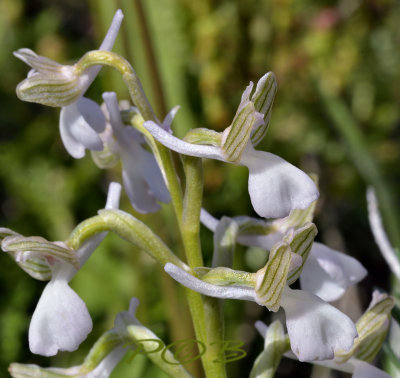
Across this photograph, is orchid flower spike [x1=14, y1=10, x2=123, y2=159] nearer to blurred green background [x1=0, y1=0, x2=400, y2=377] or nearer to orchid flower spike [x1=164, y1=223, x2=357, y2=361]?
orchid flower spike [x1=164, y1=223, x2=357, y2=361]

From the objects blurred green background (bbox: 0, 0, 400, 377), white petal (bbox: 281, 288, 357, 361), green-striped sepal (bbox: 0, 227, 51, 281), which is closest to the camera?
white petal (bbox: 281, 288, 357, 361)

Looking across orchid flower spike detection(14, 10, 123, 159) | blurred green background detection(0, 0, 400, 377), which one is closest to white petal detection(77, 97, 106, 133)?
orchid flower spike detection(14, 10, 123, 159)

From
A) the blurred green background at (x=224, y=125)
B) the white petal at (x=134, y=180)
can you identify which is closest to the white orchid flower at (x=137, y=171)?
the white petal at (x=134, y=180)

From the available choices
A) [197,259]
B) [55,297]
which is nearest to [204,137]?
[197,259]

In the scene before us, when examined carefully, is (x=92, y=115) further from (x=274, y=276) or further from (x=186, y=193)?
(x=274, y=276)

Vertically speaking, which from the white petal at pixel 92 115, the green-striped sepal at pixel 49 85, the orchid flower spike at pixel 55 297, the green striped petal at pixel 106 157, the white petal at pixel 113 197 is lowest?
the orchid flower spike at pixel 55 297

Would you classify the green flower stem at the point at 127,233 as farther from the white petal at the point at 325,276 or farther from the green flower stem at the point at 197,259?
the white petal at the point at 325,276
